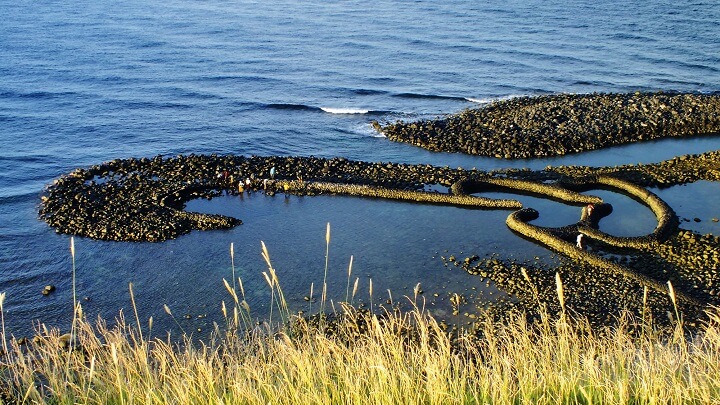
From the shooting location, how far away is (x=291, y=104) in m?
60.3

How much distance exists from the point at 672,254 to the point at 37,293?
96.0 ft

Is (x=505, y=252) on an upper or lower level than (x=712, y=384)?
lower

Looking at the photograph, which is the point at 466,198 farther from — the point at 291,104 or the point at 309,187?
the point at 291,104

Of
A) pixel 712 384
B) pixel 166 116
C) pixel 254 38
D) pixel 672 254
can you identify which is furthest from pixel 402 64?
pixel 712 384

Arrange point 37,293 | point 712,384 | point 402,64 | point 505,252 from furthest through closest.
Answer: point 402,64 < point 505,252 < point 37,293 < point 712,384

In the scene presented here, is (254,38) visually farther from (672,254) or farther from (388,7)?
(672,254)

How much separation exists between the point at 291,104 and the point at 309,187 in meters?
19.6

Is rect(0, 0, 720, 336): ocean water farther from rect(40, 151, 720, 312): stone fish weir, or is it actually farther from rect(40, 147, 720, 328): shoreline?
rect(40, 147, 720, 328): shoreline

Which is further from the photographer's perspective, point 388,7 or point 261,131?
point 388,7

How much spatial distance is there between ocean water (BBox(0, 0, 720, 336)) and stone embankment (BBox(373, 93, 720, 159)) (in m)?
1.41

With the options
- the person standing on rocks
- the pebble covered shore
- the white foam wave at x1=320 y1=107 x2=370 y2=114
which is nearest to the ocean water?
the white foam wave at x1=320 y1=107 x2=370 y2=114

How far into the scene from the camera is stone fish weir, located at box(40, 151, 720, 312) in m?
36.8

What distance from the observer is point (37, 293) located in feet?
104

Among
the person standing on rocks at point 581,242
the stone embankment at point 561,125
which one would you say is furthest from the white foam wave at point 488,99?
the person standing on rocks at point 581,242
